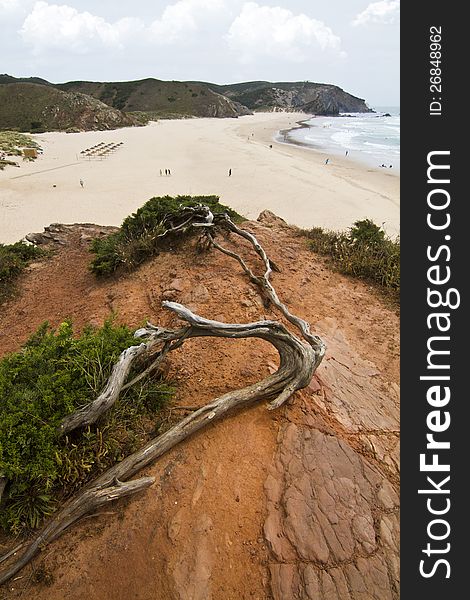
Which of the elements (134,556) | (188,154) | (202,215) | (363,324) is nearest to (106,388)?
(134,556)

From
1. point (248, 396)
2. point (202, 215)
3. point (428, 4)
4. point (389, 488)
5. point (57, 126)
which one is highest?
point (57, 126)

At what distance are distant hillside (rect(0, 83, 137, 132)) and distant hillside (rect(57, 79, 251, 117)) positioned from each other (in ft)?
93.4

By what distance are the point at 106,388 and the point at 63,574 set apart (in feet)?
5.28

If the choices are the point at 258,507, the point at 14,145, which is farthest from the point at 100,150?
the point at 258,507

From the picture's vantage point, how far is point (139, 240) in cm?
923

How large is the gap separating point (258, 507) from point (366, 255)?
6.85 m

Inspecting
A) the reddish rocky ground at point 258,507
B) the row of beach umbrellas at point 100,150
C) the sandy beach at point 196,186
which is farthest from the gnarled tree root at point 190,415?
the row of beach umbrellas at point 100,150

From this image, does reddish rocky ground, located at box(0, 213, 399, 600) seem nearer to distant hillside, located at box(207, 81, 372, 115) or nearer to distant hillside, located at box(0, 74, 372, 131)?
distant hillside, located at box(0, 74, 372, 131)

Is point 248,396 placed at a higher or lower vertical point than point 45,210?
lower

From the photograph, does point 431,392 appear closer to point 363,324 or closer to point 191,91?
point 363,324

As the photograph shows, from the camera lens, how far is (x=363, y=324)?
23.7ft

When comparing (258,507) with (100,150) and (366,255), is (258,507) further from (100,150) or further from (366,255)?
(100,150)

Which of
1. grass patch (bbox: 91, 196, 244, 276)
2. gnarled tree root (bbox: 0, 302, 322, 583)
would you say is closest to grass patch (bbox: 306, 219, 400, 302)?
grass patch (bbox: 91, 196, 244, 276)

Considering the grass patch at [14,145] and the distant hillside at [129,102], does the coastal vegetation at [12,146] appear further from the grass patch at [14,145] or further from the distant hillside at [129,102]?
the distant hillside at [129,102]
